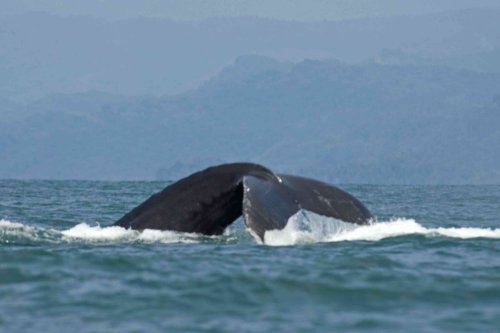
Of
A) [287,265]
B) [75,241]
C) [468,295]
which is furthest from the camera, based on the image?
[75,241]

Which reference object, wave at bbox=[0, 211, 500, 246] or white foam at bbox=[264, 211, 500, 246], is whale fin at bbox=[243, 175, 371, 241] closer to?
wave at bbox=[0, 211, 500, 246]

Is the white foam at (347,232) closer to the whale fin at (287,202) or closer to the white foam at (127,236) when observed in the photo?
the whale fin at (287,202)

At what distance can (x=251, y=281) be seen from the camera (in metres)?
11.0

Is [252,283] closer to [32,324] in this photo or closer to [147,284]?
[147,284]

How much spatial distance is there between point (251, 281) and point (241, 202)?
7.69 feet

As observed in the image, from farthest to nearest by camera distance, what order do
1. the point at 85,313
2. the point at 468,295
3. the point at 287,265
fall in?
1. the point at 287,265
2. the point at 468,295
3. the point at 85,313

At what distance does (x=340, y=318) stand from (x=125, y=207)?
682 inches

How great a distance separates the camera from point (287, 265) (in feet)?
39.2

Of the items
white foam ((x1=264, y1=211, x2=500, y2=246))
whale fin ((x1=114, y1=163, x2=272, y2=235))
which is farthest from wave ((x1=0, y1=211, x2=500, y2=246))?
whale fin ((x1=114, y1=163, x2=272, y2=235))

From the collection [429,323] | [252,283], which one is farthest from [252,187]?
[429,323]

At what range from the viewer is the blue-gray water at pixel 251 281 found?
9.53m

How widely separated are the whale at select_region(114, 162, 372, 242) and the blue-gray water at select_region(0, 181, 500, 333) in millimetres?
233

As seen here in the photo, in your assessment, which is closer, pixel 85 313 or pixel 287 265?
pixel 85 313

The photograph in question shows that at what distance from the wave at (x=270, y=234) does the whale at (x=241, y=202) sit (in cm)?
14
